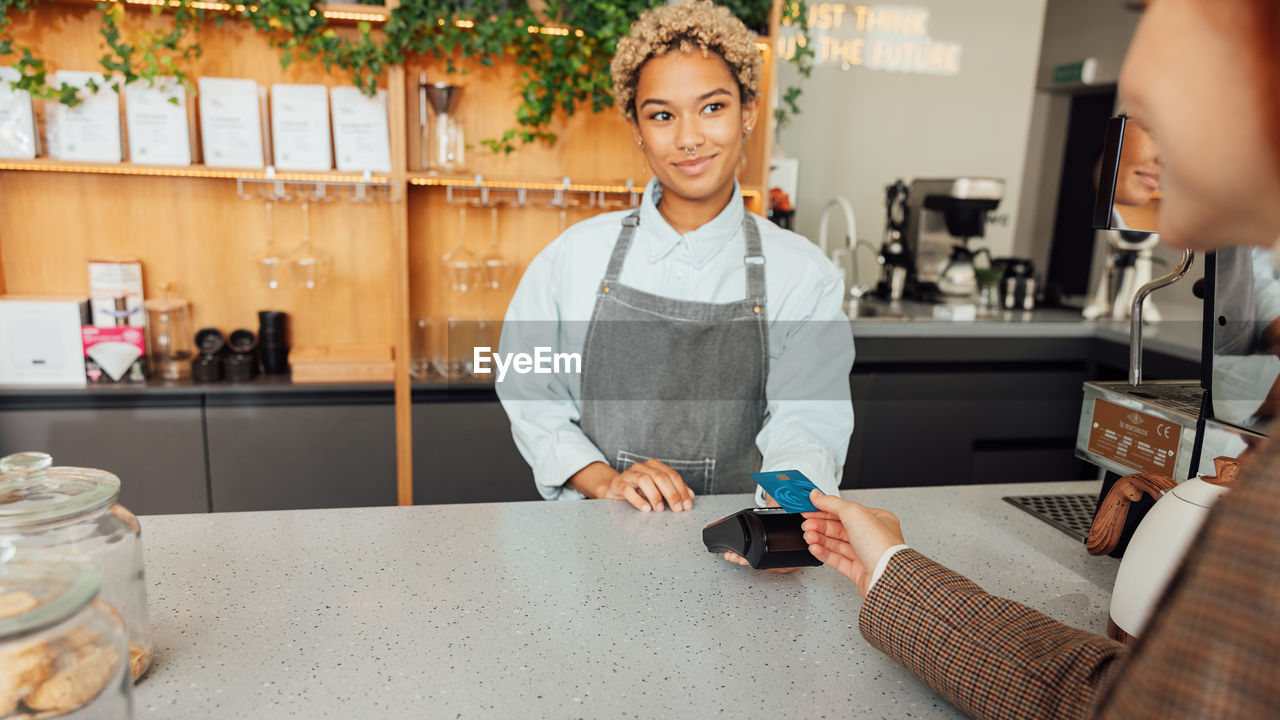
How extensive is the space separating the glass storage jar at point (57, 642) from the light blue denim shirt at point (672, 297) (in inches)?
37.6

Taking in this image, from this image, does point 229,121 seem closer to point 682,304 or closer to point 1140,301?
point 682,304

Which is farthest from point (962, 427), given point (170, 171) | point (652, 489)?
point (170, 171)

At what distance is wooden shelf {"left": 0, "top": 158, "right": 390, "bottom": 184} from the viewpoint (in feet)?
7.95

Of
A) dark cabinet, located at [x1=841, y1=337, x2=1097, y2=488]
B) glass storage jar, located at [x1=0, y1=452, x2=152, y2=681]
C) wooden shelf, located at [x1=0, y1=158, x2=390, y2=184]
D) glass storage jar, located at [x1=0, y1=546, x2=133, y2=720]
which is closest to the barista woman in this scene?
glass storage jar, located at [x1=0, y1=452, x2=152, y2=681]

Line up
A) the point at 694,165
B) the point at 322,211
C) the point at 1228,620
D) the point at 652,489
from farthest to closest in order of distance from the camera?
1. the point at 322,211
2. the point at 694,165
3. the point at 652,489
4. the point at 1228,620

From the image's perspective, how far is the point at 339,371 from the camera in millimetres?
2643

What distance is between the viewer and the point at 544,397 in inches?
63.7

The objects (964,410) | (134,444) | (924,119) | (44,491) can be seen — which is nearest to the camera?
(44,491)

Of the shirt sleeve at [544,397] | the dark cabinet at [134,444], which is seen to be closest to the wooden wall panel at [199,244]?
the dark cabinet at [134,444]

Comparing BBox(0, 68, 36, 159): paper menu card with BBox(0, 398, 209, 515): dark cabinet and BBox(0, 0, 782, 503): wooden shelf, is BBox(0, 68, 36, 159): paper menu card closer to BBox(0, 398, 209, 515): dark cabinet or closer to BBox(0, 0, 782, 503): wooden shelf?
BBox(0, 0, 782, 503): wooden shelf

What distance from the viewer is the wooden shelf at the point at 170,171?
2422 millimetres

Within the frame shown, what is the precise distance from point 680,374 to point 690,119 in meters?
0.51

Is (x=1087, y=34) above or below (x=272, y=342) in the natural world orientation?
above

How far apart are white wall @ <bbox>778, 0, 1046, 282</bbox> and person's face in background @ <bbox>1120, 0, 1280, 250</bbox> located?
11.0 ft
